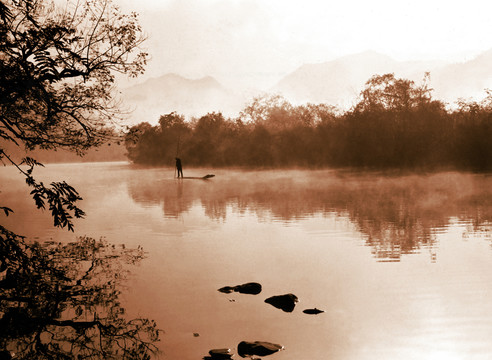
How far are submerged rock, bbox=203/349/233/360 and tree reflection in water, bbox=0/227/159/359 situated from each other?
1065 mm

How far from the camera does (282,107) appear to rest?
120 meters

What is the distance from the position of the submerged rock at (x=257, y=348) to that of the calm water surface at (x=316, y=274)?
279mm

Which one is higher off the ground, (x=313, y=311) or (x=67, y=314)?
(x=67, y=314)

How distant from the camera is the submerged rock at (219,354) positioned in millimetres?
8852

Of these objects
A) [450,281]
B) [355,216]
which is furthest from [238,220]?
[450,281]

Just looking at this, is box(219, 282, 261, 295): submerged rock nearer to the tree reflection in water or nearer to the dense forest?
the tree reflection in water

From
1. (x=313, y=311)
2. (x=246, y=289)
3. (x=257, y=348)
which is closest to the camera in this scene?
(x=257, y=348)

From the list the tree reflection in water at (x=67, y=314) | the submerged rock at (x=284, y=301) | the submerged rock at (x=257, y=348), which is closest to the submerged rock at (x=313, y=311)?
the submerged rock at (x=284, y=301)

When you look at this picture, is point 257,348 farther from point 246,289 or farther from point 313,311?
point 246,289

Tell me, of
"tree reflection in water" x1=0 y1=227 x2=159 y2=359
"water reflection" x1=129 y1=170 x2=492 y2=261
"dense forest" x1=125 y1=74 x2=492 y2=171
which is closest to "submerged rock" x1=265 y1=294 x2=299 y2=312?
"tree reflection in water" x1=0 y1=227 x2=159 y2=359

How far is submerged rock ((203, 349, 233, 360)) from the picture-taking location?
29.0 feet

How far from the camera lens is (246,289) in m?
13.0

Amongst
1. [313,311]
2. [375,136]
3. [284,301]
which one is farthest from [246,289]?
[375,136]

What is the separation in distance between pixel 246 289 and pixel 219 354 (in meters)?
4.17
